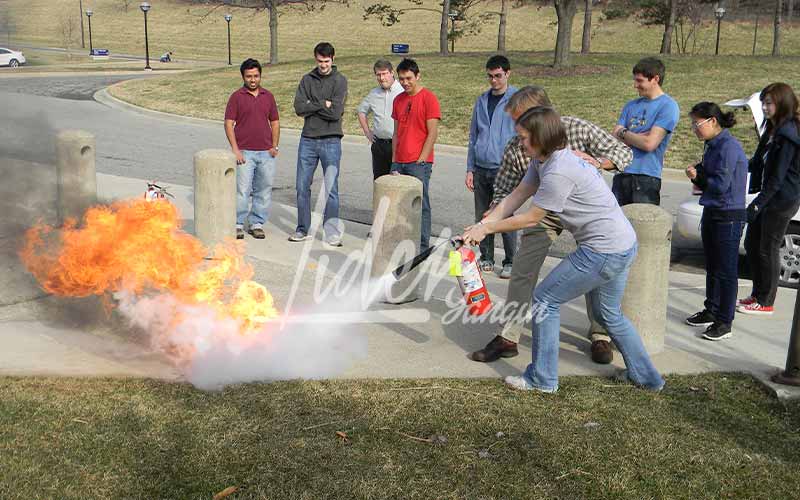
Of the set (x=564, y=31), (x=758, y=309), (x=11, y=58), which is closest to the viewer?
(x=758, y=309)

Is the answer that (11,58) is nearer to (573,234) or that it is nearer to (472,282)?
(472,282)

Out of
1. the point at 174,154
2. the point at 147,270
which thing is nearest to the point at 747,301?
the point at 147,270

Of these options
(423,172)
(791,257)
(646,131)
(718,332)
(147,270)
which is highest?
(646,131)

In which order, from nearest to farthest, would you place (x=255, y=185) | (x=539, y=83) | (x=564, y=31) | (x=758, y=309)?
1. (x=758, y=309)
2. (x=255, y=185)
3. (x=539, y=83)
4. (x=564, y=31)

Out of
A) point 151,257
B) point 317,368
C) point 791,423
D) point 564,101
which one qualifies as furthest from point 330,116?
point 564,101

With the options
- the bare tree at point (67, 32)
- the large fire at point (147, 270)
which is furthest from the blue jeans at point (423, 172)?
the bare tree at point (67, 32)

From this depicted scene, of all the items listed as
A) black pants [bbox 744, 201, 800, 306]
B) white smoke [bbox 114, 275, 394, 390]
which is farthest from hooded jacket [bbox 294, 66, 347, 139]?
black pants [bbox 744, 201, 800, 306]

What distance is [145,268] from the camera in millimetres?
6137

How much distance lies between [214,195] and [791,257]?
18.3 ft

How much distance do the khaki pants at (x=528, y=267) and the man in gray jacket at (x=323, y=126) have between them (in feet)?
11.0

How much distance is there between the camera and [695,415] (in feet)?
16.2

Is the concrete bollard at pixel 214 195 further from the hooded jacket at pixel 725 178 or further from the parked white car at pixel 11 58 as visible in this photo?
the parked white car at pixel 11 58

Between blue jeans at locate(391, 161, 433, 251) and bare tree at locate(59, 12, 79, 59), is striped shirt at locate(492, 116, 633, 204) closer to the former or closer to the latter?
blue jeans at locate(391, 161, 433, 251)

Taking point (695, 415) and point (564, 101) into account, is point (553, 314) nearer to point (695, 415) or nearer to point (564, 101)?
point (695, 415)
